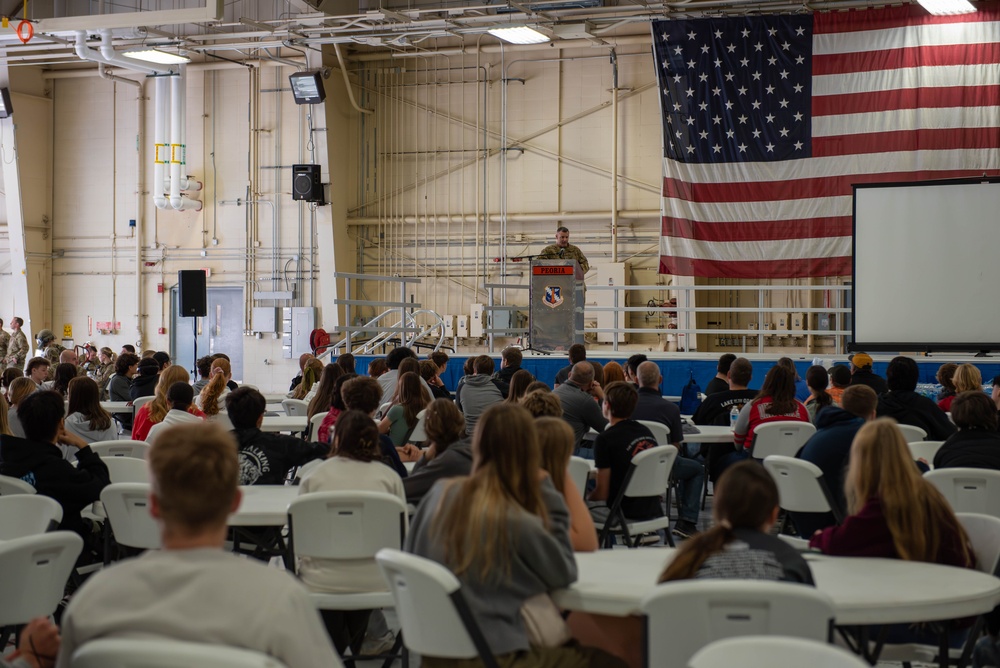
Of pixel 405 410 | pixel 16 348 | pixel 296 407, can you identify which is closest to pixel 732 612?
pixel 405 410

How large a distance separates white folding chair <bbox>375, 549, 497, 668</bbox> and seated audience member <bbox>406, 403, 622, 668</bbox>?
0.19 feet

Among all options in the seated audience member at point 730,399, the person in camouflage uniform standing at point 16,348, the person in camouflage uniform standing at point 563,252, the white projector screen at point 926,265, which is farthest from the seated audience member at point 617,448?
the person in camouflage uniform standing at point 16,348

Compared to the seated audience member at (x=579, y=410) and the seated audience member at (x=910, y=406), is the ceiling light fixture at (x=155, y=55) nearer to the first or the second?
the seated audience member at (x=579, y=410)

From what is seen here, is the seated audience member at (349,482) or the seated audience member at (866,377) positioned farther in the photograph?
the seated audience member at (866,377)

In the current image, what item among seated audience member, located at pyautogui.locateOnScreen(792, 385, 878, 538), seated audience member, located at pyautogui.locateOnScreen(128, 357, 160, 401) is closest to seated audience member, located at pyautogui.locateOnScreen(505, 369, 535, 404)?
seated audience member, located at pyautogui.locateOnScreen(792, 385, 878, 538)

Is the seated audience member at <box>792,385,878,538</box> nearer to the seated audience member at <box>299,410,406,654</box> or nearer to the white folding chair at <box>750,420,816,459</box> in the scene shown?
the white folding chair at <box>750,420,816,459</box>

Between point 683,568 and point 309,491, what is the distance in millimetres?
1732

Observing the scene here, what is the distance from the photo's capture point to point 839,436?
16.7 feet

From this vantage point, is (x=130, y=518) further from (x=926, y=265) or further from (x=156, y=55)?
(x=156, y=55)

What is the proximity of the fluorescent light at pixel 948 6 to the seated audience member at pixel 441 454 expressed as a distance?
10193 millimetres

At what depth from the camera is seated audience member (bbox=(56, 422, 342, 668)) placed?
72.8 inches

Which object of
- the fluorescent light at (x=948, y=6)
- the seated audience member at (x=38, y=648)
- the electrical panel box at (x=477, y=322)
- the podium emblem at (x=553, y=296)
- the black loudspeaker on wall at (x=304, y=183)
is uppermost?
the fluorescent light at (x=948, y=6)

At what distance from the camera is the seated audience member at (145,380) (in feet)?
30.0

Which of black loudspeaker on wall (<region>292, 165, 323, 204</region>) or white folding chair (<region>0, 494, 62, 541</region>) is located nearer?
white folding chair (<region>0, 494, 62, 541</region>)
